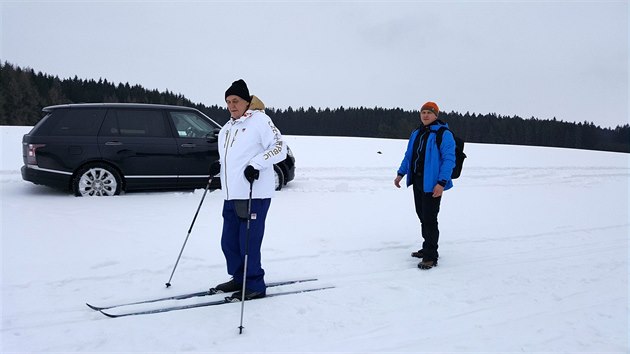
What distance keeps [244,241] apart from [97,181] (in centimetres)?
514

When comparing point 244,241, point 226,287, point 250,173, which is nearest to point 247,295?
point 226,287

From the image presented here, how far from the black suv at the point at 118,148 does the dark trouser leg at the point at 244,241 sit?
15.3 ft

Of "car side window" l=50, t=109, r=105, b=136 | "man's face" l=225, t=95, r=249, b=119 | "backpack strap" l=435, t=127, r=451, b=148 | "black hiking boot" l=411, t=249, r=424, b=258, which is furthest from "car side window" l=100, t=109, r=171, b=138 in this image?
"backpack strap" l=435, t=127, r=451, b=148

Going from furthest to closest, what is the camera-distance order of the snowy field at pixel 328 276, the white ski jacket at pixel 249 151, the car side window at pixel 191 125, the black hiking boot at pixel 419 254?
the car side window at pixel 191 125, the black hiking boot at pixel 419 254, the white ski jacket at pixel 249 151, the snowy field at pixel 328 276

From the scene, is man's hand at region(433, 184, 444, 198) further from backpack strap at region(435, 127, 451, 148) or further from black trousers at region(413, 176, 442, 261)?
backpack strap at region(435, 127, 451, 148)

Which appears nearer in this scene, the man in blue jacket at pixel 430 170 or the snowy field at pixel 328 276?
the snowy field at pixel 328 276

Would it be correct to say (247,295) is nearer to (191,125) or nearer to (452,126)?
(191,125)

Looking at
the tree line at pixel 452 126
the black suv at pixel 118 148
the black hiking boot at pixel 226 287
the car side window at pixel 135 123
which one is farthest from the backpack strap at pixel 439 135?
the tree line at pixel 452 126

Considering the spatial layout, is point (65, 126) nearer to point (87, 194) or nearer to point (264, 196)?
point (87, 194)

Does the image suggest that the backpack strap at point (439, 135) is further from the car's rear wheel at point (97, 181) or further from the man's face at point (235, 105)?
the car's rear wheel at point (97, 181)

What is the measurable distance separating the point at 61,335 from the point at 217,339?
43.0 inches

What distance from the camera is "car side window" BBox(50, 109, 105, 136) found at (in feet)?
23.6

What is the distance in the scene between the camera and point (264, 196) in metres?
3.42

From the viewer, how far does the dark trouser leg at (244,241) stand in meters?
3.42
